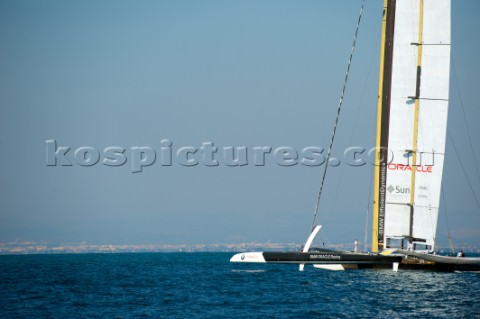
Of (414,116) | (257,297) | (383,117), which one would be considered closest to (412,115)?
(414,116)

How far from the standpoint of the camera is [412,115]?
5441 centimetres

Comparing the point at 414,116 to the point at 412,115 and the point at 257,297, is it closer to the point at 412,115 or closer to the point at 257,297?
the point at 412,115

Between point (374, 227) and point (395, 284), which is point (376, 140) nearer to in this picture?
point (374, 227)

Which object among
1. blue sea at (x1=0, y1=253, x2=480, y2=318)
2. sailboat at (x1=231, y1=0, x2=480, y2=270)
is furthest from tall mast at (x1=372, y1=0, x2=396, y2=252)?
blue sea at (x1=0, y1=253, x2=480, y2=318)

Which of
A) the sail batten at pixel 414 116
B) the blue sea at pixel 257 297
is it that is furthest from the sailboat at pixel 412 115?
the blue sea at pixel 257 297

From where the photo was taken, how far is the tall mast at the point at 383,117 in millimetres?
54509

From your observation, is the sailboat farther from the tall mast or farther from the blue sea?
the blue sea

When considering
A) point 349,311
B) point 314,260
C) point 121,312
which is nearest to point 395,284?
point 314,260

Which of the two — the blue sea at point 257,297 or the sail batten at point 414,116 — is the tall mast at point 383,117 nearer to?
the sail batten at point 414,116

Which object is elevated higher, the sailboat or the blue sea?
the sailboat

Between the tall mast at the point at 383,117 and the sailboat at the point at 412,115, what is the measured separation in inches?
2.8

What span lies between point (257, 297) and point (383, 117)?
723 inches

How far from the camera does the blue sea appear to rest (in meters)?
36.5

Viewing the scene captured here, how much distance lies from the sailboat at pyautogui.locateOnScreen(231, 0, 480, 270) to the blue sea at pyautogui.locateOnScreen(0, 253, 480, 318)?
4.43 metres
